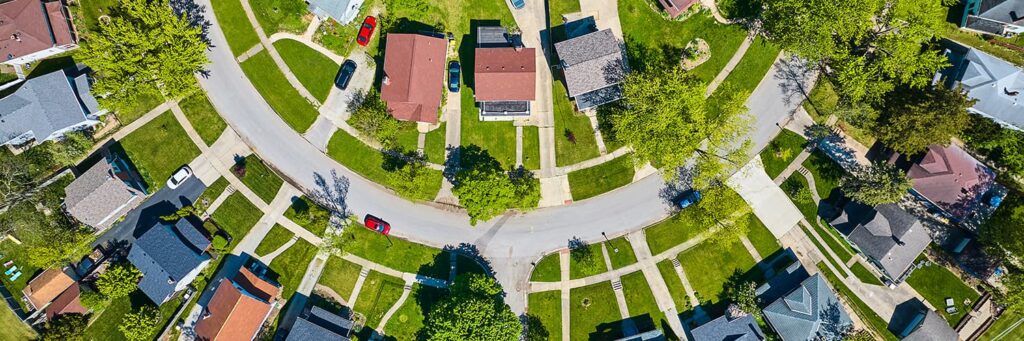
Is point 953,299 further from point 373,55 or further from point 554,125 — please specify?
point 373,55

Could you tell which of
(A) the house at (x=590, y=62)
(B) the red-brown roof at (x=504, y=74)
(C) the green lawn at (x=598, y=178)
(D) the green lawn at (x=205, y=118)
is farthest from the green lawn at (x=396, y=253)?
(A) the house at (x=590, y=62)

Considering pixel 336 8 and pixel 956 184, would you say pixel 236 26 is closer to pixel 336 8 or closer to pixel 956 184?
pixel 336 8

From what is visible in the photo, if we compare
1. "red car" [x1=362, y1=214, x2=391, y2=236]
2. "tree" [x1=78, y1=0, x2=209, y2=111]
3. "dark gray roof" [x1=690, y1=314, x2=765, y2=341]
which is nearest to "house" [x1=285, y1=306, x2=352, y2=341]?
"red car" [x1=362, y1=214, x2=391, y2=236]

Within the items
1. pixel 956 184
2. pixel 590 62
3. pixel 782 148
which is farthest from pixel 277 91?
pixel 956 184

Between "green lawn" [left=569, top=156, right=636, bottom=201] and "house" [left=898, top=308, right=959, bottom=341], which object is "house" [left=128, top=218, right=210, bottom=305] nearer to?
"green lawn" [left=569, top=156, right=636, bottom=201]

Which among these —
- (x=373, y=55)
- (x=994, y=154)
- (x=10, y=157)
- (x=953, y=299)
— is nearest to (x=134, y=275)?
(x=10, y=157)

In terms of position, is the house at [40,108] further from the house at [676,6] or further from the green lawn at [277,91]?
the house at [676,6]
